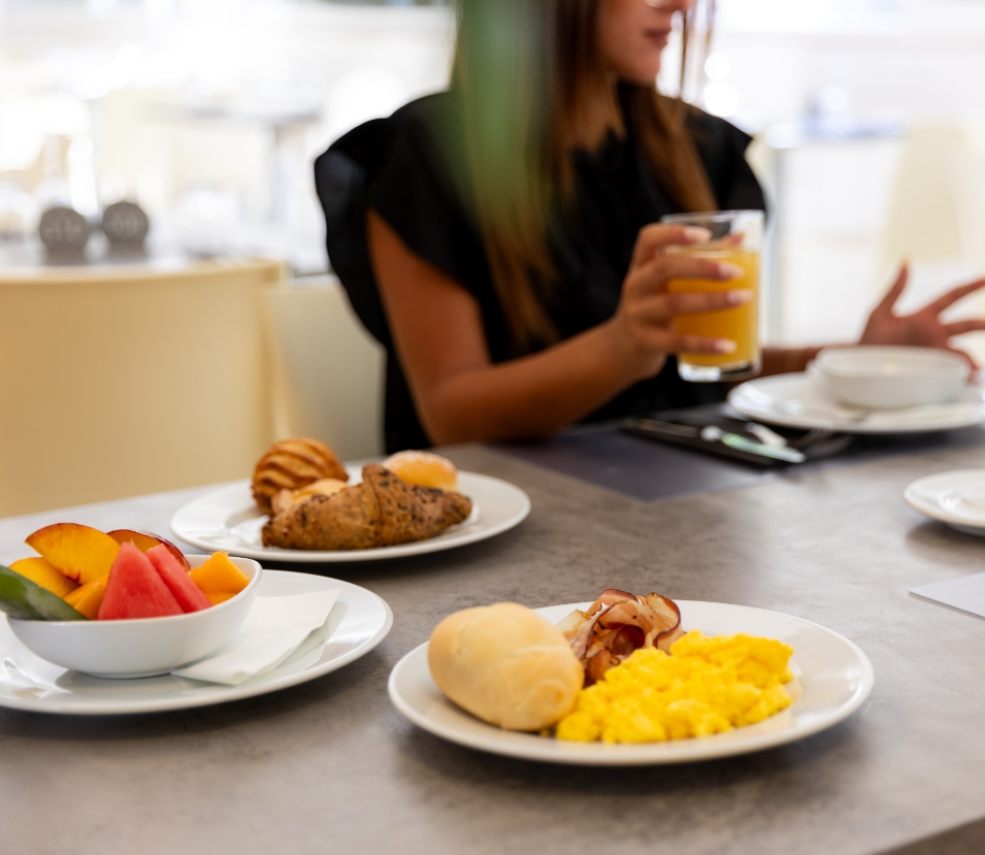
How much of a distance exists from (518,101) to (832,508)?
2.73 ft

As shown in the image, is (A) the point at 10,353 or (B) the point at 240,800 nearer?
(B) the point at 240,800

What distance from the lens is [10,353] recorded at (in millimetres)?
1766

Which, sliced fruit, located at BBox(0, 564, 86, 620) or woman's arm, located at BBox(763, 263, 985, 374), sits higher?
sliced fruit, located at BBox(0, 564, 86, 620)

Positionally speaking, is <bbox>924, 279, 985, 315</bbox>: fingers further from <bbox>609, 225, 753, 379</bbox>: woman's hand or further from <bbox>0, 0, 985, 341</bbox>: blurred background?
<bbox>0, 0, 985, 341</bbox>: blurred background

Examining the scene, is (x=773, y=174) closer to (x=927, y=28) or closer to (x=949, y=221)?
(x=949, y=221)

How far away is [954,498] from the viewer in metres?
1.01

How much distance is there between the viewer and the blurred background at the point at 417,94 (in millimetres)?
4633

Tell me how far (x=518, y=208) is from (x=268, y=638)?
105 cm

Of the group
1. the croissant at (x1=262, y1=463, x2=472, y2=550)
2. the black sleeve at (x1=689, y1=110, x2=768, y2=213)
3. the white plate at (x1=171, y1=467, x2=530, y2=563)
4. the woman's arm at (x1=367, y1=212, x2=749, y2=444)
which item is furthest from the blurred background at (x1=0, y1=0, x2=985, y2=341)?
the croissant at (x1=262, y1=463, x2=472, y2=550)

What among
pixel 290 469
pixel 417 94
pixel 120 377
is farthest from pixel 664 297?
pixel 417 94

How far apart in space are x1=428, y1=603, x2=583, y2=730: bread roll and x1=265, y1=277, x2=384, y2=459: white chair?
44.8 inches

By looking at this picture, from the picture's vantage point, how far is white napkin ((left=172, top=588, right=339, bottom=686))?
66 cm

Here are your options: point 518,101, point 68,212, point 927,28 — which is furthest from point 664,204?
point 927,28

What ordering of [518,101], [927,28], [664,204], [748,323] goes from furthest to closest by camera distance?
[927,28], [664,204], [518,101], [748,323]
